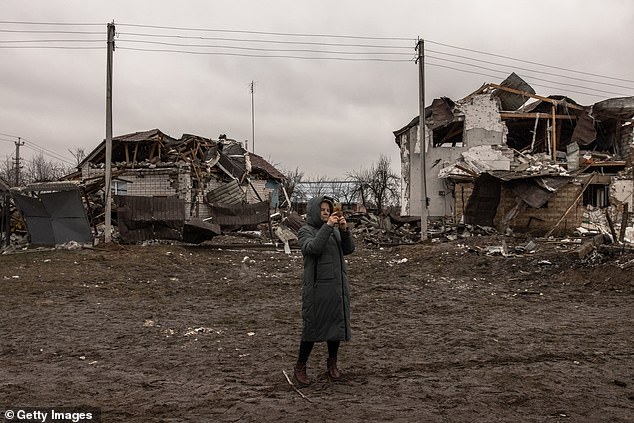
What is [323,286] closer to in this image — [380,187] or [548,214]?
[548,214]

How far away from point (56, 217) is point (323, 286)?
1303cm

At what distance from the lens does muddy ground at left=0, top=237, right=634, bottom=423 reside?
12.8 ft

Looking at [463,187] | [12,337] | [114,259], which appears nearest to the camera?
[12,337]

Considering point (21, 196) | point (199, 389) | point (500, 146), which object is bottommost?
point (199, 389)

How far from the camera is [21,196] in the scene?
1495 cm

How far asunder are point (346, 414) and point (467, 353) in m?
2.16

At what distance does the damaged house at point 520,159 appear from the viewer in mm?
19453

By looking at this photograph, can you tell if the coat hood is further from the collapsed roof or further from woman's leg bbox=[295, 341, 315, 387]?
the collapsed roof

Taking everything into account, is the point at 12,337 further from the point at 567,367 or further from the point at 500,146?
the point at 500,146

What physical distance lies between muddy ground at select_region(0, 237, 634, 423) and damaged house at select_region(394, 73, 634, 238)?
7.85 meters

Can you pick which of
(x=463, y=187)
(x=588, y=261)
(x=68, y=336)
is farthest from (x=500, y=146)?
(x=68, y=336)

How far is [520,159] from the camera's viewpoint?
2334 centimetres

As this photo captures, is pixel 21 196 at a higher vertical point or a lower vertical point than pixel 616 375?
higher

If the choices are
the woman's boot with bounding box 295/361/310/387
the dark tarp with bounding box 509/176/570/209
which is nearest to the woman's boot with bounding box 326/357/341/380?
the woman's boot with bounding box 295/361/310/387
